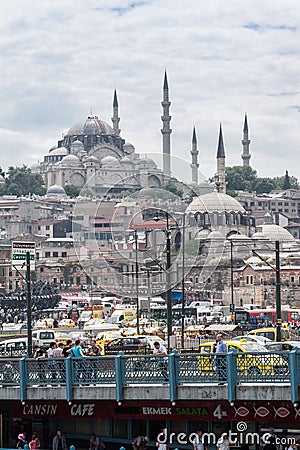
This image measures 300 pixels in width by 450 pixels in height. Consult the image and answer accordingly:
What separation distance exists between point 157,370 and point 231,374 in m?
1.48

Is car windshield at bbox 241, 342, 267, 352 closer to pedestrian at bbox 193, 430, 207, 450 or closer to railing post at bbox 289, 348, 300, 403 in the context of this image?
pedestrian at bbox 193, 430, 207, 450

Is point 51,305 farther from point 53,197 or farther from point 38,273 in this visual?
point 53,197

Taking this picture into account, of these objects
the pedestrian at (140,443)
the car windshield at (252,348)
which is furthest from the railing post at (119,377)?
the car windshield at (252,348)

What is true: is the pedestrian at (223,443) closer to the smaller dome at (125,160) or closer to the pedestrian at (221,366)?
the pedestrian at (221,366)

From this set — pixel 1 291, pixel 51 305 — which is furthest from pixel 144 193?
pixel 1 291

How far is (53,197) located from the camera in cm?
19500

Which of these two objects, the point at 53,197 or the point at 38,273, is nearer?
the point at 38,273

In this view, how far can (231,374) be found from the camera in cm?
1830

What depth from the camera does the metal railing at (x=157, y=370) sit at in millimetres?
18031

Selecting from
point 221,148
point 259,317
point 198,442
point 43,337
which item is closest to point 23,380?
point 198,442

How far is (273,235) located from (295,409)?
405 feet

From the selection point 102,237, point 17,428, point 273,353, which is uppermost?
point 102,237

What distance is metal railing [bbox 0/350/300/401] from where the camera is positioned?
59.2ft

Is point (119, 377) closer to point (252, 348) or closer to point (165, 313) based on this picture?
point (252, 348)
